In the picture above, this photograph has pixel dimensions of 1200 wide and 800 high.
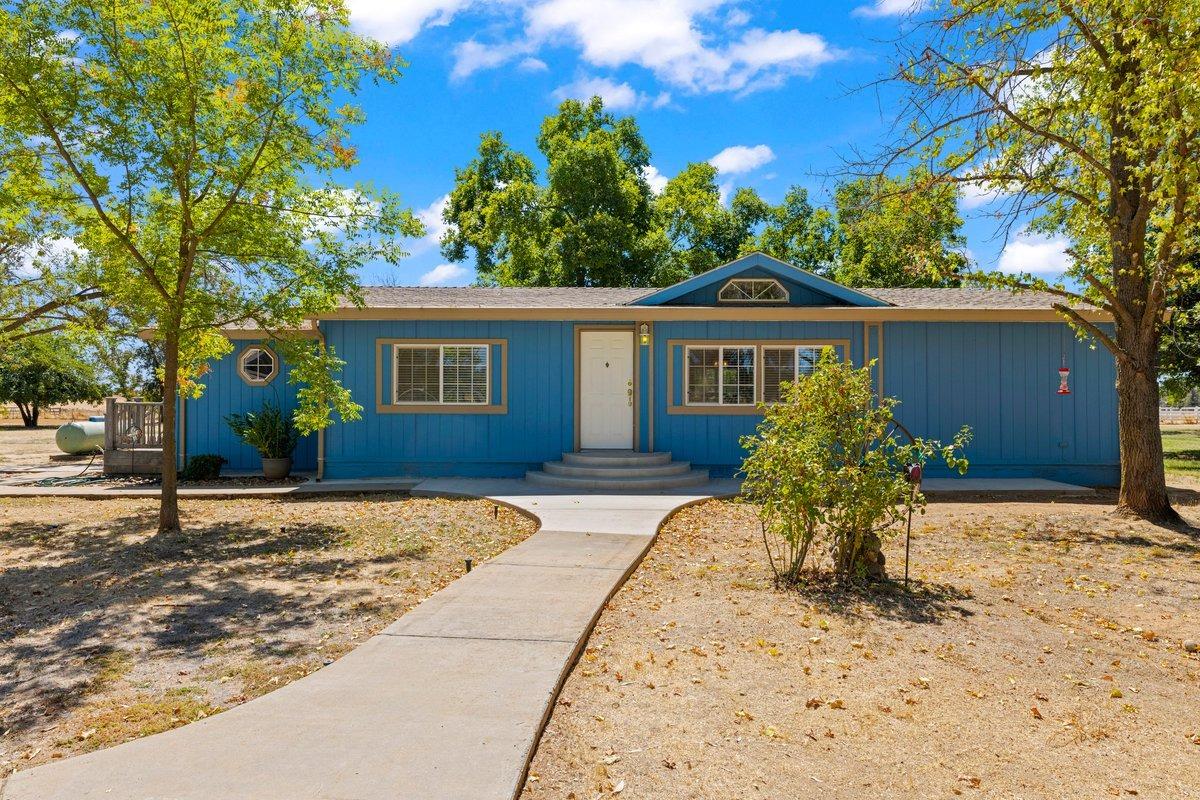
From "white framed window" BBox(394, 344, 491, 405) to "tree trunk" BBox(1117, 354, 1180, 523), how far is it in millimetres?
8892

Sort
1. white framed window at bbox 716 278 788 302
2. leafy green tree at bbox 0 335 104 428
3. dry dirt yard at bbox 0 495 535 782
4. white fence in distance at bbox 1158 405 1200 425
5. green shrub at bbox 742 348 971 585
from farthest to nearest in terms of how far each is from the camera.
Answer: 1. white fence in distance at bbox 1158 405 1200 425
2. leafy green tree at bbox 0 335 104 428
3. white framed window at bbox 716 278 788 302
4. green shrub at bbox 742 348 971 585
5. dry dirt yard at bbox 0 495 535 782

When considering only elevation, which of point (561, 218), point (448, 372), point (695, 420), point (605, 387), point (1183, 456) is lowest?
point (1183, 456)

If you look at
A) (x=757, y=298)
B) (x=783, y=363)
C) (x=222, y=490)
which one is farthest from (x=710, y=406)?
(x=222, y=490)

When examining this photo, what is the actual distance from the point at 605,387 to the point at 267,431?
18.4 ft

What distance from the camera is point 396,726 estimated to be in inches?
125

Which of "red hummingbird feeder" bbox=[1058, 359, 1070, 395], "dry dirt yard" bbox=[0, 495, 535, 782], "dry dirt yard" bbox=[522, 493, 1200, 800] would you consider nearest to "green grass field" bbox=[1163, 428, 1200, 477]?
"red hummingbird feeder" bbox=[1058, 359, 1070, 395]

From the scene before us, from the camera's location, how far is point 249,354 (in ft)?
41.3

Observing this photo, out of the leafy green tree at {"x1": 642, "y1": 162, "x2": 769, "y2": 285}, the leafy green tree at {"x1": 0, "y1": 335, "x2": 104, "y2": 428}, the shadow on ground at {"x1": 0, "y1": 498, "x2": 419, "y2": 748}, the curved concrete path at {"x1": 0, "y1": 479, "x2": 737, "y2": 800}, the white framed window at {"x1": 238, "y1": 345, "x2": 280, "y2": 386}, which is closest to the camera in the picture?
the curved concrete path at {"x1": 0, "y1": 479, "x2": 737, "y2": 800}

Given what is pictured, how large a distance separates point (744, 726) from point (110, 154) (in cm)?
803

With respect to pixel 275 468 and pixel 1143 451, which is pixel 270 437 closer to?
pixel 275 468

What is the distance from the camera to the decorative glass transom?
12547 mm

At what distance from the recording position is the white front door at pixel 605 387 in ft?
40.1

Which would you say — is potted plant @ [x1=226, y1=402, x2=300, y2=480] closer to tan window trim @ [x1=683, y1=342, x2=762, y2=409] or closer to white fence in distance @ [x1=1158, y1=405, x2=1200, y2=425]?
tan window trim @ [x1=683, y1=342, x2=762, y2=409]

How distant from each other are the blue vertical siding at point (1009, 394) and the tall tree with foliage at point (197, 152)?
8348 mm
